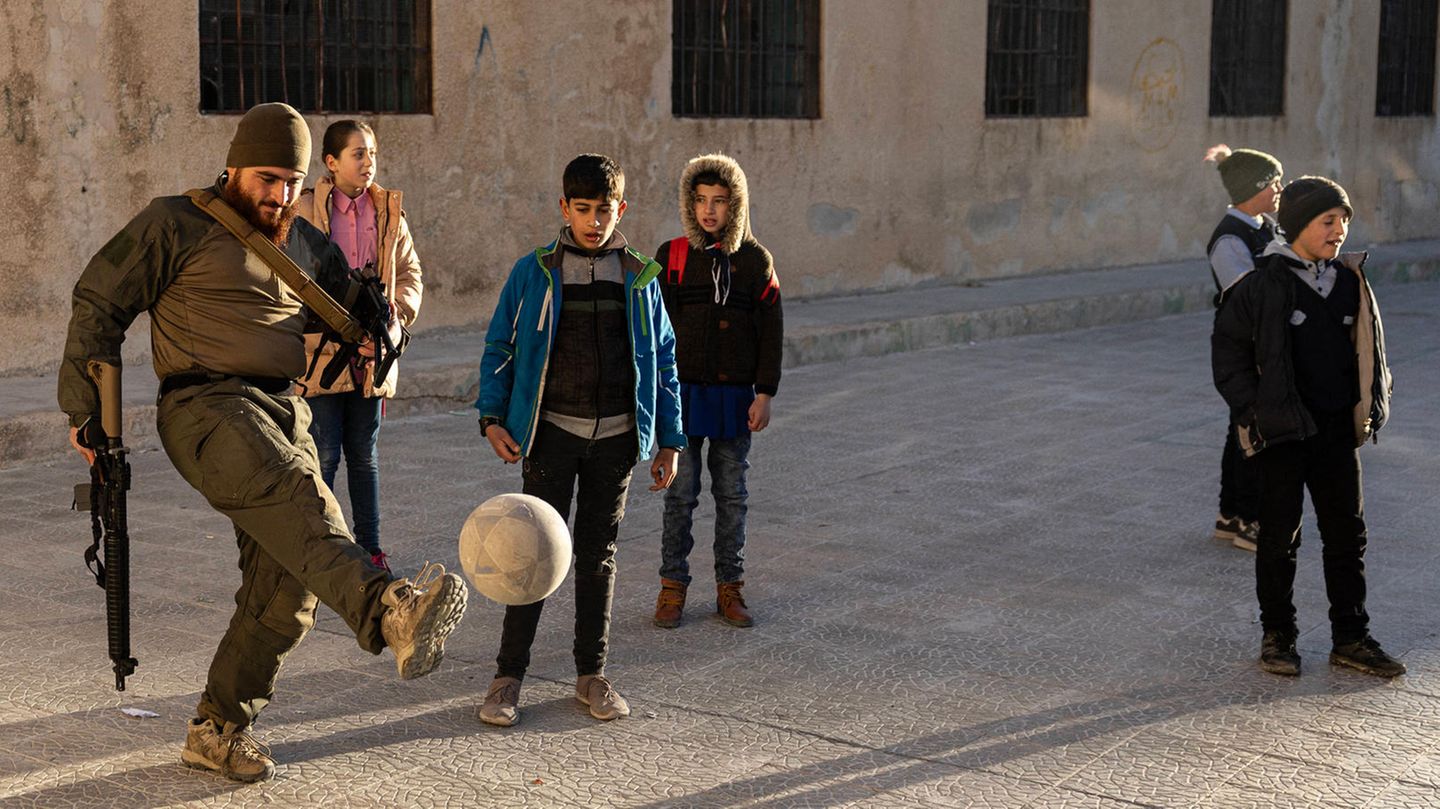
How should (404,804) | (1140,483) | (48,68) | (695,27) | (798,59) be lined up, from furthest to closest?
(798,59)
(695,27)
(48,68)
(1140,483)
(404,804)

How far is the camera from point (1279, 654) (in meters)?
5.82

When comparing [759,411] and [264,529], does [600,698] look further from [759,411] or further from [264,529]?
[759,411]

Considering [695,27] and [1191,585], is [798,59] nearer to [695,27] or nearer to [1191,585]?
[695,27]

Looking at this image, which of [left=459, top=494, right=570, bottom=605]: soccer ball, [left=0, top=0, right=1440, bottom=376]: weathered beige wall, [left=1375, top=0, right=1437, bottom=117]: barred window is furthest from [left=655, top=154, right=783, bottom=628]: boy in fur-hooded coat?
[left=1375, top=0, right=1437, bottom=117]: barred window

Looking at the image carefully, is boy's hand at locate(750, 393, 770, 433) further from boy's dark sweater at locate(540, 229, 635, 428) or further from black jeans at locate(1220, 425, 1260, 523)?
black jeans at locate(1220, 425, 1260, 523)

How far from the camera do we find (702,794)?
15.3 feet

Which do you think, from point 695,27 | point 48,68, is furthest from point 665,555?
point 695,27

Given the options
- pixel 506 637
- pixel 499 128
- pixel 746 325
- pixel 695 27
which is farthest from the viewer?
pixel 695 27

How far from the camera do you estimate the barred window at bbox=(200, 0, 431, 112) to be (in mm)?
11336

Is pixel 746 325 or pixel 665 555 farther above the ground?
pixel 746 325

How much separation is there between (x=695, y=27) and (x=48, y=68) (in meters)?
5.65

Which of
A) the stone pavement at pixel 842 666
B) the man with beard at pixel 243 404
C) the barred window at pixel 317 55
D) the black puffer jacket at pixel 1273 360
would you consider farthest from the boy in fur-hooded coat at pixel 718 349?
the barred window at pixel 317 55

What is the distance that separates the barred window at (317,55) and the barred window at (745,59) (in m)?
2.57

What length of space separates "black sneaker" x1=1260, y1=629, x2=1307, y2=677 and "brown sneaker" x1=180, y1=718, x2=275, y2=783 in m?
3.11
